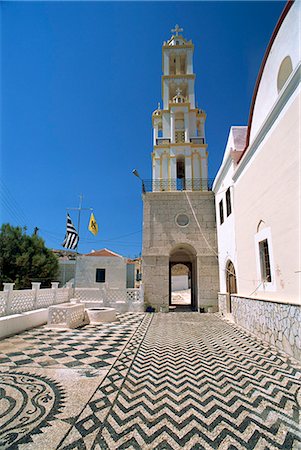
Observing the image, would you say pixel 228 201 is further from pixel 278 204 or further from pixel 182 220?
pixel 278 204

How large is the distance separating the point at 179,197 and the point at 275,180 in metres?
7.04

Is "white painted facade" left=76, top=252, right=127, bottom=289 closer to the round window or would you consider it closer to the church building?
the church building

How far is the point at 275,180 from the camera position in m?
5.30

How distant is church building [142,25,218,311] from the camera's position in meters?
11.4

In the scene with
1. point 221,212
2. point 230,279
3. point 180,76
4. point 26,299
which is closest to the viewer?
point 26,299

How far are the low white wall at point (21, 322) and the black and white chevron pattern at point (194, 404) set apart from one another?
345 centimetres

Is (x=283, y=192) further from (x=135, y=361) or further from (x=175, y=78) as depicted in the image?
(x=175, y=78)

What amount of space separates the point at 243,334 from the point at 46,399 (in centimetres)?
558

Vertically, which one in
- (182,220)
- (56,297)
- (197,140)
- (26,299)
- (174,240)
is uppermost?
(197,140)

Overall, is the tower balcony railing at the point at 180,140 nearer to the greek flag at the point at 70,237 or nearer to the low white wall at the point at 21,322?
the greek flag at the point at 70,237

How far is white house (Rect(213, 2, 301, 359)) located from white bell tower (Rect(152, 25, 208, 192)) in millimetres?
4911

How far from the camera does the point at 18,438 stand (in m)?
2.04

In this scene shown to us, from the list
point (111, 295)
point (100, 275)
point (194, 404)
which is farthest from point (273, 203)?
point (100, 275)

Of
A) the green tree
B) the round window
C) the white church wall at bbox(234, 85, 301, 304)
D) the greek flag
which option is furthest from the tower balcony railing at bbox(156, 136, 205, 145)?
the green tree
